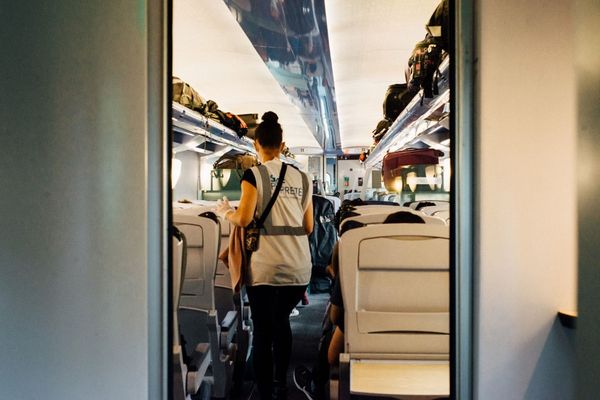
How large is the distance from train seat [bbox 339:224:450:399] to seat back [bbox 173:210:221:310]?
100 centimetres

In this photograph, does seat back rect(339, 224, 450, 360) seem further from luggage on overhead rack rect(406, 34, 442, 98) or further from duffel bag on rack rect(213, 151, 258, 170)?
duffel bag on rack rect(213, 151, 258, 170)

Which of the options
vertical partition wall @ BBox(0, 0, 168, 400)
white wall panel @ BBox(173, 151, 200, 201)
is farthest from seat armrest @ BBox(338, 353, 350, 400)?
white wall panel @ BBox(173, 151, 200, 201)

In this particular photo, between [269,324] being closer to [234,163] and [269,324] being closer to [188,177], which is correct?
[234,163]

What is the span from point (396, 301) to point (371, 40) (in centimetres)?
335

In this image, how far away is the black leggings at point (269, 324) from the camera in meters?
2.44

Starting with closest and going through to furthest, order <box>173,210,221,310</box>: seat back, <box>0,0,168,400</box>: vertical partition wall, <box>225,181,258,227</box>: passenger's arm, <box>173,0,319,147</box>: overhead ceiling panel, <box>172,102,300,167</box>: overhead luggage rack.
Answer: <box>0,0,168,400</box>: vertical partition wall
<box>225,181,258,227</box>: passenger's arm
<box>173,210,221,310</box>: seat back
<box>172,102,300,167</box>: overhead luggage rack
<box>173,0,319,147</box>: overhead ceiling panel

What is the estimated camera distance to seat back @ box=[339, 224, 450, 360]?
2018mm

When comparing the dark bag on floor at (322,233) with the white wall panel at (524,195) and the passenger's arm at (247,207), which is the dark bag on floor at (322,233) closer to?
the passenger's arm at (247,207)

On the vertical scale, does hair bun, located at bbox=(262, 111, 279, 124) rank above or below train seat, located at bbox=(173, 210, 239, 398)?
above

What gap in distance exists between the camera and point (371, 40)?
4.59 metres

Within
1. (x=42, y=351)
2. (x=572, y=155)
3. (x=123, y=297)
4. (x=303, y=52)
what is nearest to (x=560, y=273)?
(x=572, y=155)

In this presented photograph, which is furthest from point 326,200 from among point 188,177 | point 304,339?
point 188,177

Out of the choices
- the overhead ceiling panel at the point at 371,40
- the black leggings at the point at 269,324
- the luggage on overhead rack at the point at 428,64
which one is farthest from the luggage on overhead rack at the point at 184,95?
the black leggings at the point at 269,324

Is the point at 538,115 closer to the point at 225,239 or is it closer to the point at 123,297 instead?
the point at 123,297
